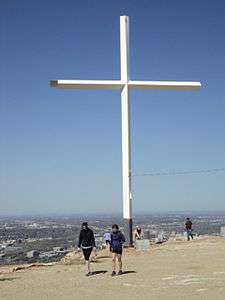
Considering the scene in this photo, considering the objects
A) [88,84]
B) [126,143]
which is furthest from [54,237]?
[88,84]

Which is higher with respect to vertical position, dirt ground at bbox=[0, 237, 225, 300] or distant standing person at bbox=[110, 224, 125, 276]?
distant standing person at bbox=[110, 224, 125, 276]

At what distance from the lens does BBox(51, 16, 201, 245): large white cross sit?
83.7ft

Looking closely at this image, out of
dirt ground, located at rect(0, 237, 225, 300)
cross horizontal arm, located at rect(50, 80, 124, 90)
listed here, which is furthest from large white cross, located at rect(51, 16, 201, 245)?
dirt ground, located at rect(0, 237, 225, 300)

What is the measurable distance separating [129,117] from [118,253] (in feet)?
33.4

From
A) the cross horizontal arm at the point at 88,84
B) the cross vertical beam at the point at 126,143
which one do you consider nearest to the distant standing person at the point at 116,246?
the cross vertical beam at the point at 126,143

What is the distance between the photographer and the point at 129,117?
84.9 ft

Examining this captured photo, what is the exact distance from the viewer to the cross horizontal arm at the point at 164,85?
2603cm

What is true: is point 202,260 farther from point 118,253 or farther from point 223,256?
point 118,253

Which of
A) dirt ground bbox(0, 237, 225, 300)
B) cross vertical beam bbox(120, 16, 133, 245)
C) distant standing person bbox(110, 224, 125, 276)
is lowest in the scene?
dirt ground bbox(0, 237, 225, 300)

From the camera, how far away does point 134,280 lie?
15.6 metres

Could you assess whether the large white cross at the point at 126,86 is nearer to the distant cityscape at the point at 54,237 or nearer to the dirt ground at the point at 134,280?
the distant cityscape at the point at 54,237

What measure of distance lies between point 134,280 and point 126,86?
39.7 feet

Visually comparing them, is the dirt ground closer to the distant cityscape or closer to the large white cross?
the large white cross

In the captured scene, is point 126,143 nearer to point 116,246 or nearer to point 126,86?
point 126,86
